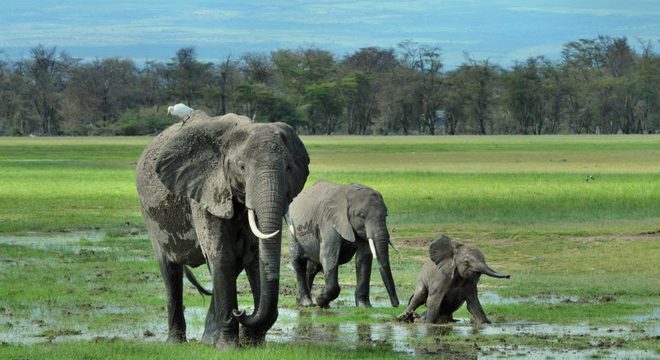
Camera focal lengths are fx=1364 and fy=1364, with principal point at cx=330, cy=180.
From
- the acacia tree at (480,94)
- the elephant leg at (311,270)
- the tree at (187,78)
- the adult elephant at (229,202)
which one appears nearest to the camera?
→ the adult elephant at (229,202)

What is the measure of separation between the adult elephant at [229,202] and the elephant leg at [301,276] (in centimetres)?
388

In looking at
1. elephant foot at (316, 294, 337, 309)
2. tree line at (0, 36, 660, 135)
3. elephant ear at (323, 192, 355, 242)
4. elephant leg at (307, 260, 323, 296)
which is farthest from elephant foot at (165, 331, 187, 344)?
tree line at (0, 36, 660, 135)

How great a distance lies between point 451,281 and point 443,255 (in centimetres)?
27

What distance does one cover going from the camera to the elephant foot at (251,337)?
1080 centimetres

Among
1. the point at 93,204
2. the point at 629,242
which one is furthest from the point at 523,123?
the point at 629,242

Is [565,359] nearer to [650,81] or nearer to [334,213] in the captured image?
[334,213]

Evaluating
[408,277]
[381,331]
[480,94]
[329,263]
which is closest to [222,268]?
[381,331]

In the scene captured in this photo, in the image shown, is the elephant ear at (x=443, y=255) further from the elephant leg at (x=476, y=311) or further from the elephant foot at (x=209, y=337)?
the elephant foot at (x=209, y=337)

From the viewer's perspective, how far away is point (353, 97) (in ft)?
417

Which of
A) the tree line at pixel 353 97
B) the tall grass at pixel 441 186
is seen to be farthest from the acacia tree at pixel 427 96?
the tall grass at pixel 441 186

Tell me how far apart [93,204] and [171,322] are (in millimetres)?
21346

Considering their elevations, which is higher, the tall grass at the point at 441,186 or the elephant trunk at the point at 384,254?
the elephant trunk at the point at 384,254

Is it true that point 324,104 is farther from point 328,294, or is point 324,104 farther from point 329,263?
point 328,294

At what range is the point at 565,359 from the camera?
10.9m
